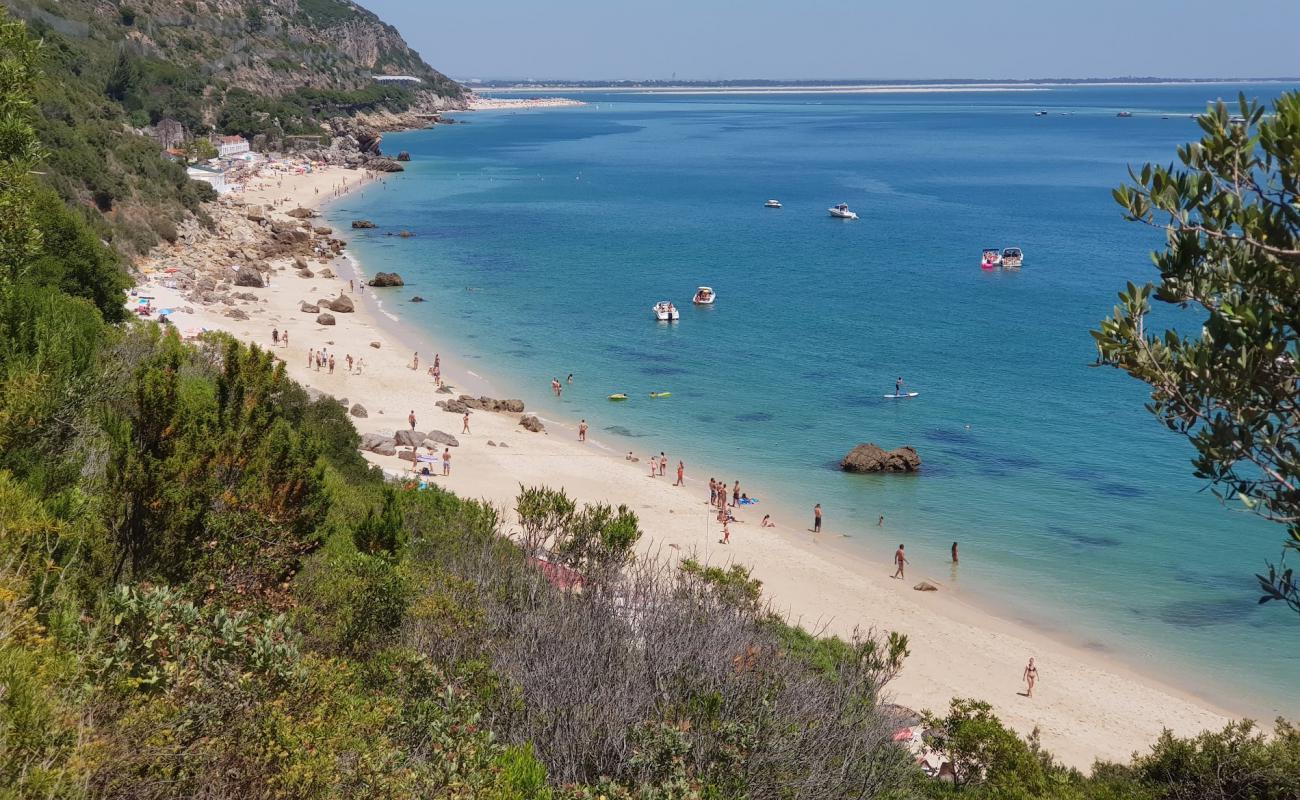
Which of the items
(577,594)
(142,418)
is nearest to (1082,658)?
(577,594)

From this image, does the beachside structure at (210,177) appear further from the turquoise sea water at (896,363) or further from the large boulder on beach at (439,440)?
the large boulder on beach at (439,440)

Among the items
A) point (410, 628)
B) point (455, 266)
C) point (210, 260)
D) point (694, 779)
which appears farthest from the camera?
point (455, 266)

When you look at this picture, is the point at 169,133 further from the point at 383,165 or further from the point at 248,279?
the point at 248,279

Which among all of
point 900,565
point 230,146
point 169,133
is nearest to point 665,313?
point 900,565

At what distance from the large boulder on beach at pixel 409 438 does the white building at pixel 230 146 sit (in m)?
75.2

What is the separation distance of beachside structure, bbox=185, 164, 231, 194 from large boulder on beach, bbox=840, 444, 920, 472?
197 ft

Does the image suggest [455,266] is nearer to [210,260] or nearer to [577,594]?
[210,260]

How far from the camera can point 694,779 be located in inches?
317

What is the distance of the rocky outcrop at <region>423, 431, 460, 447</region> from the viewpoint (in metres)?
31.1

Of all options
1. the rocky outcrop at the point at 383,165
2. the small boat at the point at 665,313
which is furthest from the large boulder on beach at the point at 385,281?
the rocky outcrop at the point at 383,165

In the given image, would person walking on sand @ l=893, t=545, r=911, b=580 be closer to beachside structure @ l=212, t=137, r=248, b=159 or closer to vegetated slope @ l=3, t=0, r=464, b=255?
vegetated slope @ l=3, t=0, r=464, b=255

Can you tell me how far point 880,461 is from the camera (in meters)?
31.3

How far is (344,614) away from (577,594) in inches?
117

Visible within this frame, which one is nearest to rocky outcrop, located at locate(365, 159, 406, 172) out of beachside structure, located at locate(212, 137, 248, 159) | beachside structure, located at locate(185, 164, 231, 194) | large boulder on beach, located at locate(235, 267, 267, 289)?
beachside structure, located at locate(212, 137, 248, 159)
